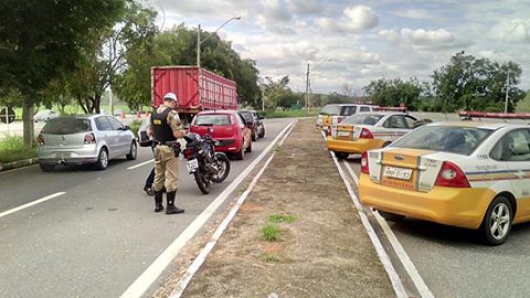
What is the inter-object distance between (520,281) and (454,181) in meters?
1.39

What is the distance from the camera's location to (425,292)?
464 centimetres

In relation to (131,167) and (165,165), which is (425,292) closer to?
(165,165)

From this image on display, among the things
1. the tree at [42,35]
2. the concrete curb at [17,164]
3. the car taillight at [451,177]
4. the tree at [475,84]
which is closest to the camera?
the car taillight at [451,177]

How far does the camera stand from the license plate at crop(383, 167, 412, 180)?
640 centimetres

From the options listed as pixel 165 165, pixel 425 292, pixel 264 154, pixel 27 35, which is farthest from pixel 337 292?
pixel 264 154

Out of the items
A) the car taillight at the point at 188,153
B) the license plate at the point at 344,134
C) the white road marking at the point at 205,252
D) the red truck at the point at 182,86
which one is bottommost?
the white road marking at the point at 205,252

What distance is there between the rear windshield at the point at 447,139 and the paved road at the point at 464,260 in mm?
1147

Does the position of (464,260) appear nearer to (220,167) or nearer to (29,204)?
(220,167)

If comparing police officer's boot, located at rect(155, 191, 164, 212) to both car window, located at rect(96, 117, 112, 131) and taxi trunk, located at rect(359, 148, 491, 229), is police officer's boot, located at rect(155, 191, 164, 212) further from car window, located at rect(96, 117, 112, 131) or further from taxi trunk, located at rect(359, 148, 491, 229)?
car window, located at rect(96, 117, 112, 131)

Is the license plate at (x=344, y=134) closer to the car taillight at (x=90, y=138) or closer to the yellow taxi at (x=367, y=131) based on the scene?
the yellow taxi at (x=367, y=131)

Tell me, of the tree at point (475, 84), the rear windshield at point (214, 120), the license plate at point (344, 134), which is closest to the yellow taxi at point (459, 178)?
the license plate at point (344, 134)

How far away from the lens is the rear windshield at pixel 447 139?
655 centimetres

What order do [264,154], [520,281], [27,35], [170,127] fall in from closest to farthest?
1. [520,281]
2. [170,127]
3. [27,35]
4. [264,154]

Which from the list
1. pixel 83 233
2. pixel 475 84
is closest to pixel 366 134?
pixel 83 233
